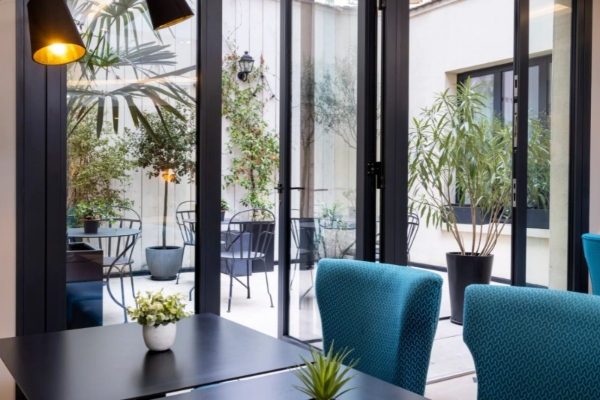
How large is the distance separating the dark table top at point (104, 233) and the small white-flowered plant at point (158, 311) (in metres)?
0.92

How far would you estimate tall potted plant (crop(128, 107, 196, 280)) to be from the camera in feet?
9.25

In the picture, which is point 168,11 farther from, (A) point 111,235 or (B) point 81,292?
(B) point 81,292

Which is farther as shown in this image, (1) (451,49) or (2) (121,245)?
(1) (451,49)

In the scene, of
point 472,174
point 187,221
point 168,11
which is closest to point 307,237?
point 187,221

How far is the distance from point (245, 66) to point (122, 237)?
494 cm

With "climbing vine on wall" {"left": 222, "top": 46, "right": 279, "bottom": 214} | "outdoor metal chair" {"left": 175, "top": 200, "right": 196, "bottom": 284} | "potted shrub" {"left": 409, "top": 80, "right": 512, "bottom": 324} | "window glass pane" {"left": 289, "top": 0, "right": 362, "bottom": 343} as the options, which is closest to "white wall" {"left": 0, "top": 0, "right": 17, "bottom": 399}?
"outdoor metal chair" {"left": 175, "top": 200, "right": 196, "bottom": 284}

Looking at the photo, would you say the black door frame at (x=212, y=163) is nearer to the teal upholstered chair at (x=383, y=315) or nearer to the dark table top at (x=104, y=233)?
the dark table top at (x=104, y=233)

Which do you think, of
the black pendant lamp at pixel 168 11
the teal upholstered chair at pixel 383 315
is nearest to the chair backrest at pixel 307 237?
the teal upholstered chair at pixel 383 315

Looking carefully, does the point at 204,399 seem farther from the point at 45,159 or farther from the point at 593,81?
the point at 593,81

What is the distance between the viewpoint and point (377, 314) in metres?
1.96

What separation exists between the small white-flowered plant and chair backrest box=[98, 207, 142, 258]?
0.97 meters

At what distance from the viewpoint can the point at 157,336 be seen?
1.73 metres

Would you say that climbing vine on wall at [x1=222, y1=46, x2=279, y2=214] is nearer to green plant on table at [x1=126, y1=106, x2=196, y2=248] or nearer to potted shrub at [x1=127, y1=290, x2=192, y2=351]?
green plant on table at [x1=126, y1=106, x2=196, y2=248]

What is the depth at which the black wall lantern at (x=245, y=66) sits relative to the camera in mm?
7141
